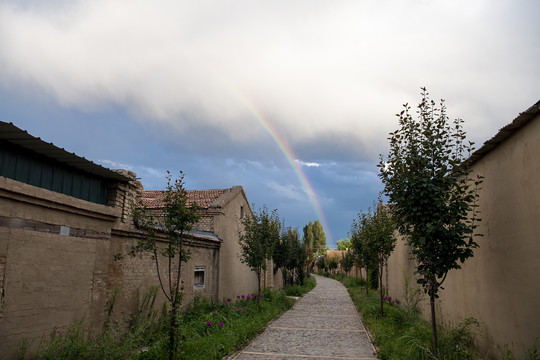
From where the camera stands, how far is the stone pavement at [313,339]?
7.93 m

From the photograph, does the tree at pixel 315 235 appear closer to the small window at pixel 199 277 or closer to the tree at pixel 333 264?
the tree at pixel 333 264

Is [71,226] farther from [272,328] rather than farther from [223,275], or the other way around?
[223,275]

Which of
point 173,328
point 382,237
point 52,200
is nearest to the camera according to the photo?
point 52,200

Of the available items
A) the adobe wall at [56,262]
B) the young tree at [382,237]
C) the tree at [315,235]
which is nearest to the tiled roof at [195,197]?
the young tree at [382,237]

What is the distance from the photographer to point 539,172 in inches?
196

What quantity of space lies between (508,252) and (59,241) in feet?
24.0

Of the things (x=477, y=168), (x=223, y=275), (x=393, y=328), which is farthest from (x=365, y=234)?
(x=477, y=168)

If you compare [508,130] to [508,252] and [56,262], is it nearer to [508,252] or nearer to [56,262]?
[508,252]

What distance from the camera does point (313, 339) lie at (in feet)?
31.8

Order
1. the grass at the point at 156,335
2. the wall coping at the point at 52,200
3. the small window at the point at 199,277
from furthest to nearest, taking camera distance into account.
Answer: the small window at the point at 199,277 → the grass at the point at 156,335 → the wall coping at the point at 52,200

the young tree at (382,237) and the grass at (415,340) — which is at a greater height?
the young tree at (382,237)

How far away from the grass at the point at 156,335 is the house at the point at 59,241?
0.81 ft

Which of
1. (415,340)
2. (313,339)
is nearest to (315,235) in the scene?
(313,339)

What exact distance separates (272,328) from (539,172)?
8578 millimetres
